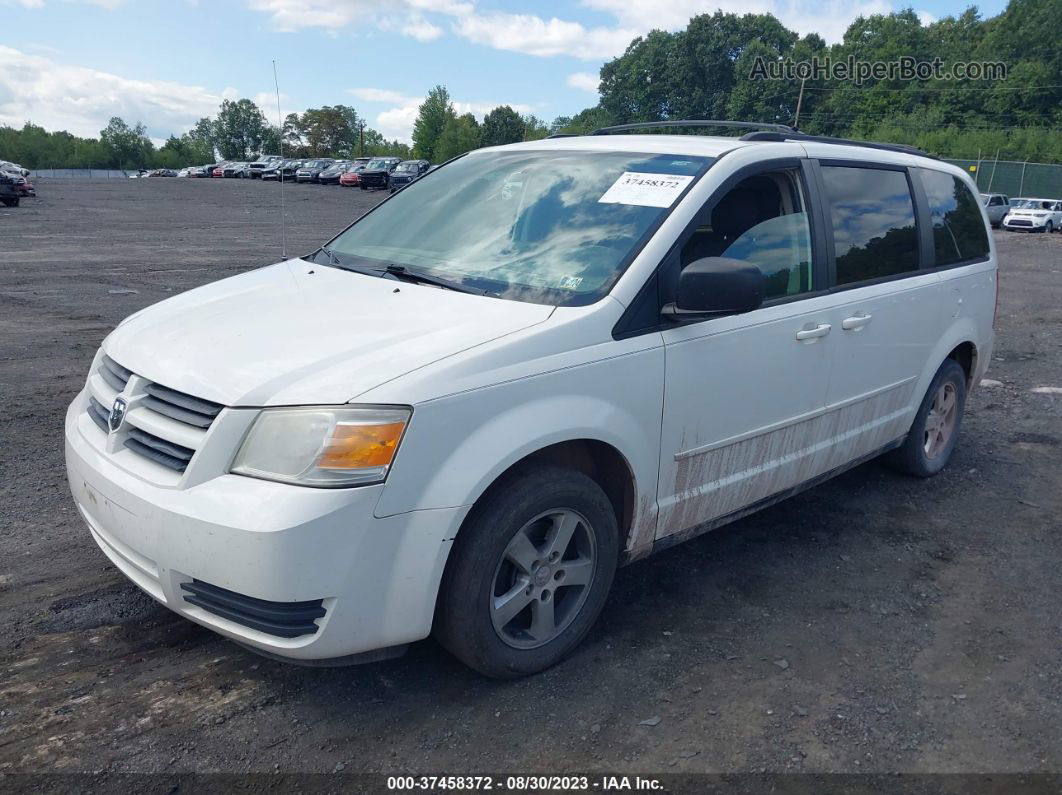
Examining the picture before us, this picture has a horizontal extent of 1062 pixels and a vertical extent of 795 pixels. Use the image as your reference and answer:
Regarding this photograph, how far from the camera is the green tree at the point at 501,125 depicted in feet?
237

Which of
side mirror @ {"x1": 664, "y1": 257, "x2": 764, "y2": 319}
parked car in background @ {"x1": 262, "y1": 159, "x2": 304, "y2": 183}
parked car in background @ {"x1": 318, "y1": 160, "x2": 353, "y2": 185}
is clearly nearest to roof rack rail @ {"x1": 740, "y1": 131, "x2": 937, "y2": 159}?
side mirror @ {"x1": 664, "y1": 257, "x2": 764, "y2": 319}

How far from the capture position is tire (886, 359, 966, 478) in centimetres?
515

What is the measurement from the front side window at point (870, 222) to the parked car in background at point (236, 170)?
2686 inches

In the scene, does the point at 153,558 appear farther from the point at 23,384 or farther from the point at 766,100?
the point at 766,100

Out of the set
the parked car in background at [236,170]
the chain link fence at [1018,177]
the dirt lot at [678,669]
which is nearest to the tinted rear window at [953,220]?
the dirt lot at [678,669]

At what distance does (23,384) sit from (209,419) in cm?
488

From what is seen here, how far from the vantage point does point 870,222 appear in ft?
14.6

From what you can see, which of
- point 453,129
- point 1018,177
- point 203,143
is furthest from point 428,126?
point 203,143

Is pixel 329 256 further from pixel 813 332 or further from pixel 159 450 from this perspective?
pixel 813 332

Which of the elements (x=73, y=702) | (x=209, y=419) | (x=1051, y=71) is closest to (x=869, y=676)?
(x=209, y=419)

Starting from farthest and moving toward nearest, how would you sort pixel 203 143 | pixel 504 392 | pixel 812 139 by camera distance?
1. pixel 203 143
2. pixel 812 139
3. pixel 504 392

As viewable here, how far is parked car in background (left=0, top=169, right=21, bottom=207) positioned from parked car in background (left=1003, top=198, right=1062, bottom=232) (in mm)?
35287
